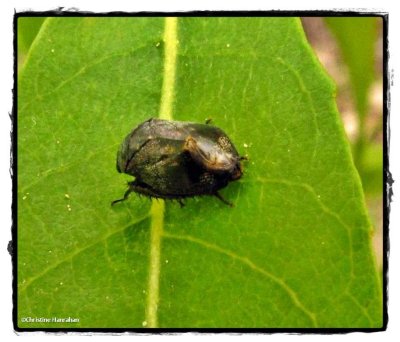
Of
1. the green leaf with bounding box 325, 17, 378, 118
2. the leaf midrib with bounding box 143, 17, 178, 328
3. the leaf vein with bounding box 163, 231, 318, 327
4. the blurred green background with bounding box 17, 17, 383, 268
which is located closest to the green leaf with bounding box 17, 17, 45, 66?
the blurred green background with bounding box 17, 17, 383, 268

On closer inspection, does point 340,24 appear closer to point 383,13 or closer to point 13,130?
point 383,13

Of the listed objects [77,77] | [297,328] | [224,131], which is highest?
[77,77]

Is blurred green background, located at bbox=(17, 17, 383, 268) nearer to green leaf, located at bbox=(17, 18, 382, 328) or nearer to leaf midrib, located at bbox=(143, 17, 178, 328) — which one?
green leaf, located at bbox=(17, 18, 382, 328)

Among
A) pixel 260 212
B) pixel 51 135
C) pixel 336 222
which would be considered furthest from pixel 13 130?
pixel 336 222

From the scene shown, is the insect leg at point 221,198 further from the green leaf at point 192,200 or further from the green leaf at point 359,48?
the green leaf at point 359,48

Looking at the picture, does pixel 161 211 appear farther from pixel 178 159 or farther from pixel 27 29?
pixel 27 29

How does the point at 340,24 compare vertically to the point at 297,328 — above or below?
above

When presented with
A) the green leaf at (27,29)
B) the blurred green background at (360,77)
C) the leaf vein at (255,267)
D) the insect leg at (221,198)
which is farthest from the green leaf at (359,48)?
the green leaf at (27,29)
